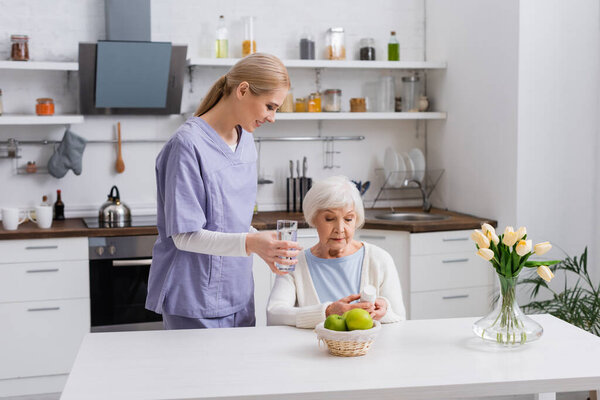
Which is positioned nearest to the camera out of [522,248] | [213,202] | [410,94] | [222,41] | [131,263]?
[522,248]

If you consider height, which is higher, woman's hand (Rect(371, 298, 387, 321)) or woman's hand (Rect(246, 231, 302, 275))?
woman's hand (Rect(246, 231, 302, 275))

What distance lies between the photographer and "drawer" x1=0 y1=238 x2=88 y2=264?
3.74 metres

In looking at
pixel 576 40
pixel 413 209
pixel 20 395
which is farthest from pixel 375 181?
pixel 20 395

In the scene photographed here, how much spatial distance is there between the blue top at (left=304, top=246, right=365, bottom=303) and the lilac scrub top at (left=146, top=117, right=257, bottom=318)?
0.27 m

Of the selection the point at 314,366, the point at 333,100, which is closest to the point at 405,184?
the point at 333,100

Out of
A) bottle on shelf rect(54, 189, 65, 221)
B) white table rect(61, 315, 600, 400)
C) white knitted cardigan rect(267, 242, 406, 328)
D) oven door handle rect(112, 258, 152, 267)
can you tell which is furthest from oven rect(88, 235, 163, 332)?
white table rect(61, 315, 600, 400)

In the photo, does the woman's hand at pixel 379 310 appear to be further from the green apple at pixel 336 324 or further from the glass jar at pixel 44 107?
the glass jar at pixel 44 107

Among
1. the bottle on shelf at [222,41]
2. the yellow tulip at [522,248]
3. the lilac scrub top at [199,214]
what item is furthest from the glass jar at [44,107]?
the yellow tulip at [522,248]

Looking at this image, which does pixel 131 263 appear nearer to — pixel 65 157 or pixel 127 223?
pixel 127 223

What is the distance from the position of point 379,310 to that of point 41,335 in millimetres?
2300

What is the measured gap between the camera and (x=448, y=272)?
4129 mm

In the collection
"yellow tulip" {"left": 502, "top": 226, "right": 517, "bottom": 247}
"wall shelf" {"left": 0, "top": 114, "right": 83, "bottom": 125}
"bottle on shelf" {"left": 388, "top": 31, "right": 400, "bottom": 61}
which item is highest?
"bottle on shelf" {"left": 388, "top": 31, "right": 400, "bottom": 61}

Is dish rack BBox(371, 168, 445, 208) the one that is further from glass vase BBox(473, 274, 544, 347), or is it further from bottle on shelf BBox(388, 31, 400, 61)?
glass vase BBox(473, 274, 544, 347)

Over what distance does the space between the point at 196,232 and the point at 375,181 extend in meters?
2.96
